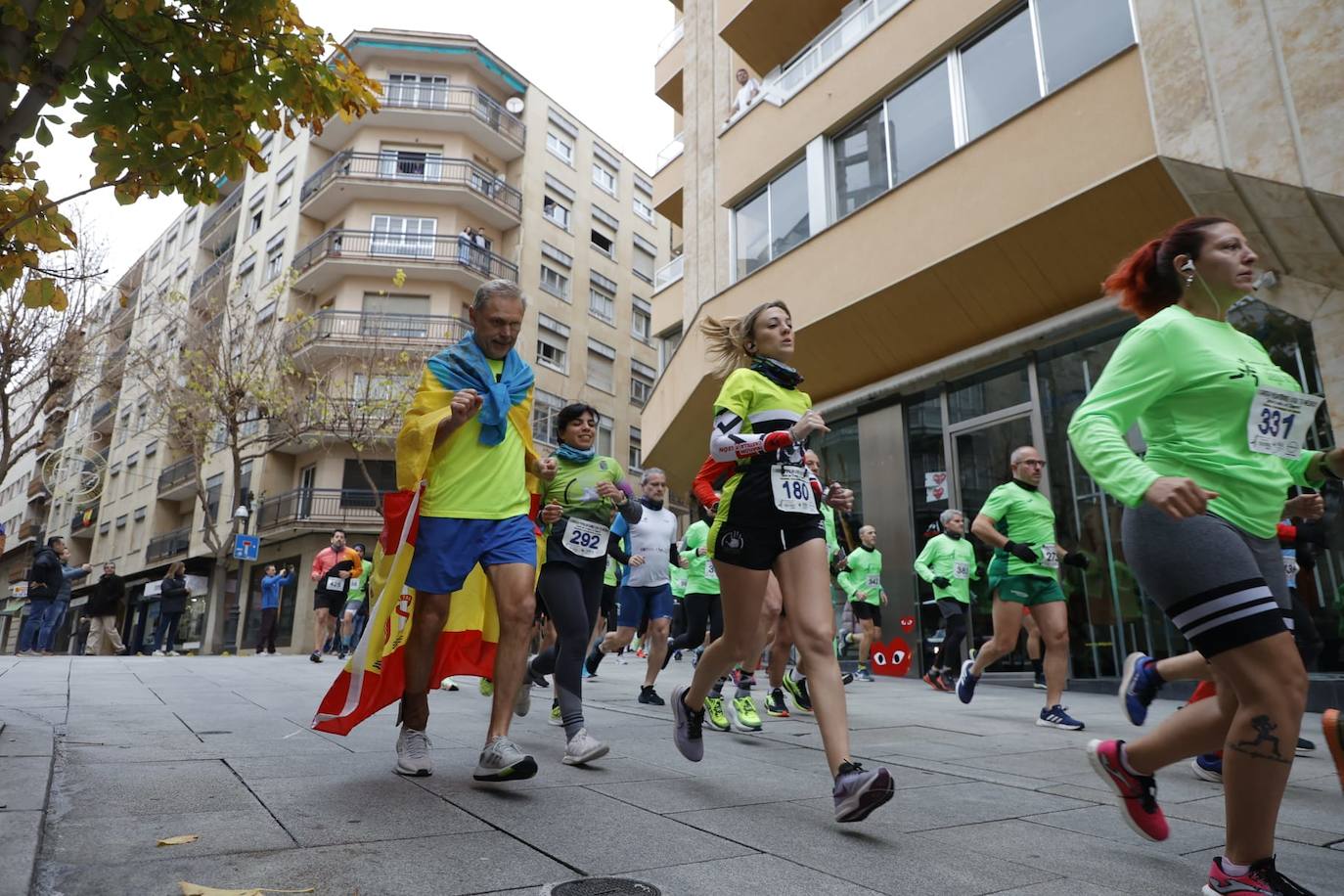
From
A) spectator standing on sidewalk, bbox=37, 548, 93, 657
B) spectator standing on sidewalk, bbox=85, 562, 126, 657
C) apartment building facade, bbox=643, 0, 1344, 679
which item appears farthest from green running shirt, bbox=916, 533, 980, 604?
spectator standing on sidewalk, bbox=85, 562, 126, 657

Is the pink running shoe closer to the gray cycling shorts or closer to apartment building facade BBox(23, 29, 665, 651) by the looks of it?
the gray cycling shorts

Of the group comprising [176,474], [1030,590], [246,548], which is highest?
[176,474]

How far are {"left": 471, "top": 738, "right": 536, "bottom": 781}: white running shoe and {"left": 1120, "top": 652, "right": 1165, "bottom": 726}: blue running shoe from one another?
2.71 metres

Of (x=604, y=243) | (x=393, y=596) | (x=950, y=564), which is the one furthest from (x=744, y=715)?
(x=604, y=243)

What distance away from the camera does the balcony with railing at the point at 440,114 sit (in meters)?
33.6

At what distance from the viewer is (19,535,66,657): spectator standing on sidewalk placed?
1571 cm

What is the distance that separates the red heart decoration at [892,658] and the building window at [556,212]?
1107 inches

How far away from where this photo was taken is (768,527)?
3.60 meters

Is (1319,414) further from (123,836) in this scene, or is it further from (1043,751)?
(123,836)

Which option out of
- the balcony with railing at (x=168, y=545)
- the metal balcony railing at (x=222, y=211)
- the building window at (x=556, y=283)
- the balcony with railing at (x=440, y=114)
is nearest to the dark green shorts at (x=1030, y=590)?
the building window at (x=556, y=283)

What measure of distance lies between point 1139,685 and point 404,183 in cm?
3268

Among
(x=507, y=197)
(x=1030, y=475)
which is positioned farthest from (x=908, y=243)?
(x=507, y=197)

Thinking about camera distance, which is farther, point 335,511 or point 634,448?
point 634,448

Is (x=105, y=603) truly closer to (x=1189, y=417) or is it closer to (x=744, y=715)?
(x=744, y=715)
